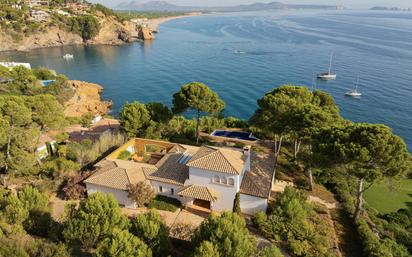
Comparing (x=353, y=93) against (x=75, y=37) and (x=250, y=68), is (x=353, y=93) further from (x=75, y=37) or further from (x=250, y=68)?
(x=75, y=37)

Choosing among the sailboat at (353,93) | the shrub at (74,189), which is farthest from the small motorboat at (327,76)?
the shrub at (74,189)

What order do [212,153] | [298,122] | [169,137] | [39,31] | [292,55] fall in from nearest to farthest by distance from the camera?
[212,153], [298,122], [169,137], [292,55], [39,31]

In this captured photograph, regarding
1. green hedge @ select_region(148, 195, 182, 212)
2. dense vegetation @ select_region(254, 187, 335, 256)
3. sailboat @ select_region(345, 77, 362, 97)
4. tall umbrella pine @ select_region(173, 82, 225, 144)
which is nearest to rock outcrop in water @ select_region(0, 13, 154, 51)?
sailboat @ select_region(345, 77, 362, 97)

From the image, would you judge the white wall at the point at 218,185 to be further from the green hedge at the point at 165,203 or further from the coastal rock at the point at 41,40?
the coastal rock at the point at 41,40

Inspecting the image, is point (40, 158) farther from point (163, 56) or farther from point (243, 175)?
point (163, 56)

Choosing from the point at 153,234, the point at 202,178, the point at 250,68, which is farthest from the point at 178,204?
the point at 250,68

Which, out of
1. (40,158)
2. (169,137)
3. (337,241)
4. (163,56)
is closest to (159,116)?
(169,137)
